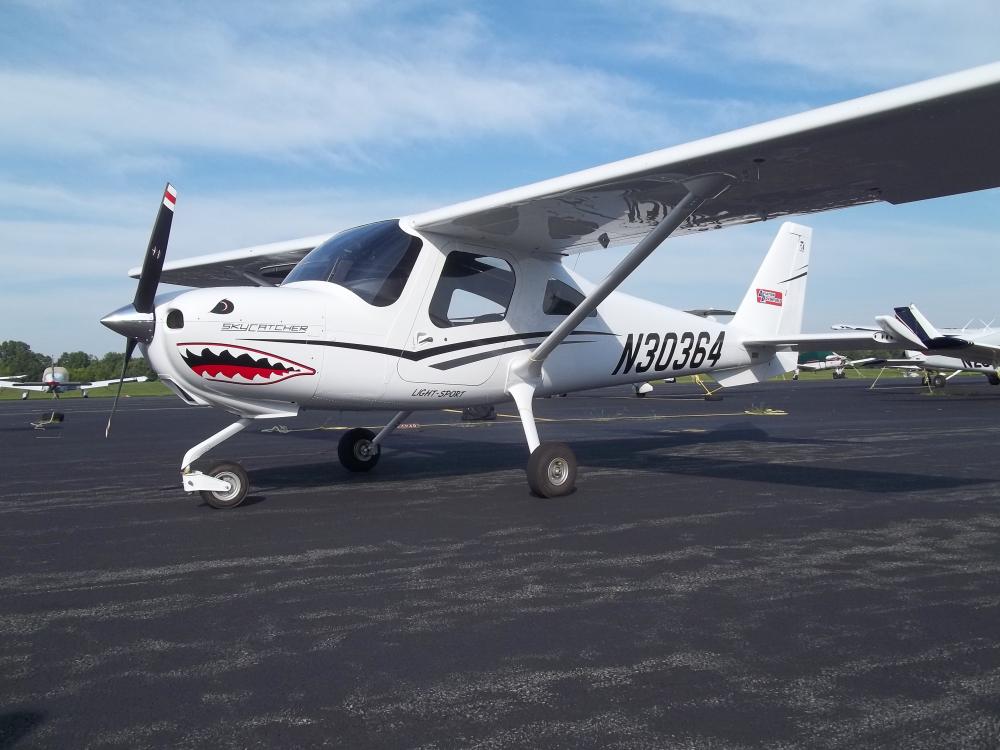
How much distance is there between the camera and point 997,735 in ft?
8.76

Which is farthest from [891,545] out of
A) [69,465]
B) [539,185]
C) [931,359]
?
[931,359]

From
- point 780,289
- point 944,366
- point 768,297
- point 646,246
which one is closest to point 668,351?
point 768,297

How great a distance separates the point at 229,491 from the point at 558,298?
4216 mm

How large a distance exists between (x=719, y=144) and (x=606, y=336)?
378cm

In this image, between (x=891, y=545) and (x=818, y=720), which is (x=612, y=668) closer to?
(x=818, y=720)

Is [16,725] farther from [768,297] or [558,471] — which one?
[768,297]

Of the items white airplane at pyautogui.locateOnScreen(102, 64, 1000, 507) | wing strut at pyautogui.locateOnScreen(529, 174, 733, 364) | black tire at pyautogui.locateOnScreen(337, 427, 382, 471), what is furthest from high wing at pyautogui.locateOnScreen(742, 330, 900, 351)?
black tire at pyautogui.locateOnScreen(337, 427, 382, 471)

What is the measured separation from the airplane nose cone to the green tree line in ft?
190

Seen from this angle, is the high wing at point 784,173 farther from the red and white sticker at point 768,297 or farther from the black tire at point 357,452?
the red and white sticker at point 768,297

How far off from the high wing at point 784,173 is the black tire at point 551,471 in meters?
2.37

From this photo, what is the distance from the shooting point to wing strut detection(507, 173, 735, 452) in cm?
710

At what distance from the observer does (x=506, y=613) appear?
4098 mm

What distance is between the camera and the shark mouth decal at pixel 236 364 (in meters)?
6.66

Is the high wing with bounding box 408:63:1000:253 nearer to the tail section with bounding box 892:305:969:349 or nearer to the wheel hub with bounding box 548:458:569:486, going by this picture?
the wheel hub with bounding box 548:458:569:486
